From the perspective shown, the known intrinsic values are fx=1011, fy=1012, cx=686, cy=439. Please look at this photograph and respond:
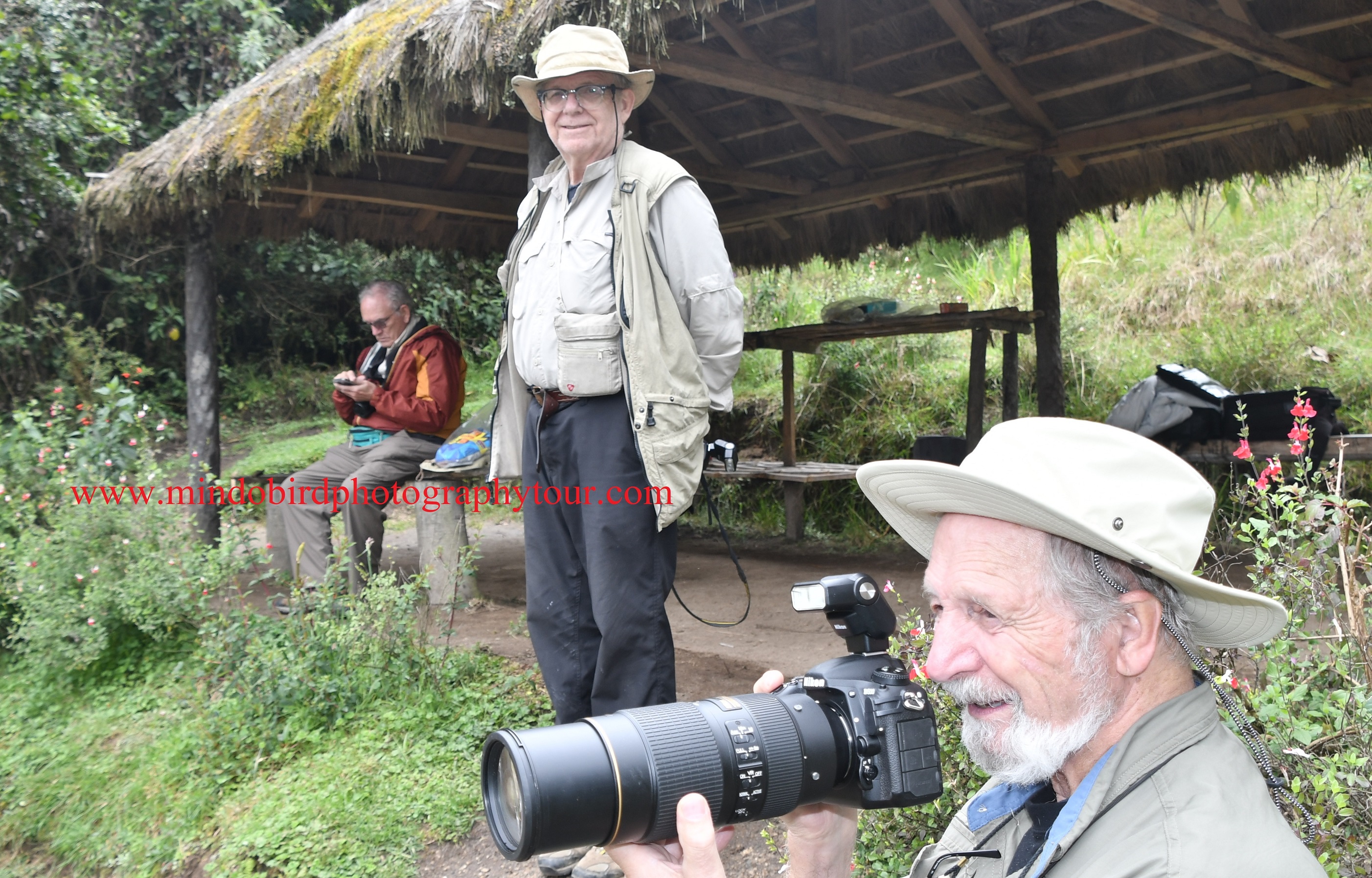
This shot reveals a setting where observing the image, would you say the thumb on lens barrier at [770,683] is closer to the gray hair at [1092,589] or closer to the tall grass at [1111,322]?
the gray hair at [1092,589]

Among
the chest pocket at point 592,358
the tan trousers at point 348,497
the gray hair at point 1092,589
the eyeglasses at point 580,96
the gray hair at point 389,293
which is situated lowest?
the tan trousers at point 348,497

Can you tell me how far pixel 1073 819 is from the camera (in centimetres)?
118

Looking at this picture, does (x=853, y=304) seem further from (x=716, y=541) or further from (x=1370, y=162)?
(x=1370, y=162)

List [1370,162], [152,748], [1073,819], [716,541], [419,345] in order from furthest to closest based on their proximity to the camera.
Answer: [716,541]
[1370,162]
[419,345]
[152,748]
[1073,819]

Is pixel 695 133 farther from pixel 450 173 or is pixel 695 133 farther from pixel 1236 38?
pixel 1236 38

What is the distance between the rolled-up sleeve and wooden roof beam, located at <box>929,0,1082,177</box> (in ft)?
7.03

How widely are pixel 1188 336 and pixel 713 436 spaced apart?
3899 millimetres

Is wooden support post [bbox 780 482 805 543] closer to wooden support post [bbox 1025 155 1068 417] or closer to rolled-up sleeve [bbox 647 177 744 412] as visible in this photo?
wooden support post [bbox 1025 155 1068 417]

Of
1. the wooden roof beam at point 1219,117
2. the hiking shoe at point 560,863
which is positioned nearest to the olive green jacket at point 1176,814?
the hiking shoe at point 560,863

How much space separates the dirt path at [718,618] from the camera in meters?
2.96

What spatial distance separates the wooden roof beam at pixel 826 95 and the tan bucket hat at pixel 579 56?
677 millimetres

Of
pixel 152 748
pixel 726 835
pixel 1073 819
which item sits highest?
pixel 1073 819

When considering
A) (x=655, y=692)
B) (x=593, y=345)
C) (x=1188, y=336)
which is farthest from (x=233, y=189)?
(x=1188, y=336)

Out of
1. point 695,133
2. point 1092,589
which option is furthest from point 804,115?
point 1092,589
